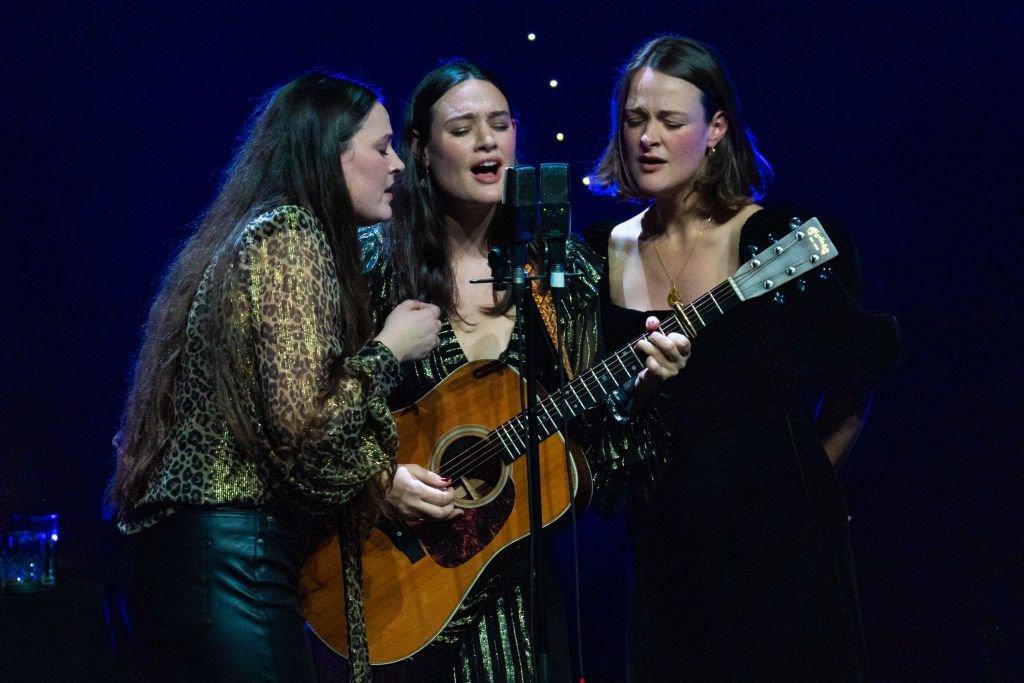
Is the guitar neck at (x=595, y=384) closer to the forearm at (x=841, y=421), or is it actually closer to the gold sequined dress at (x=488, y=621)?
the gold sequined dress at (x=488, y=621)

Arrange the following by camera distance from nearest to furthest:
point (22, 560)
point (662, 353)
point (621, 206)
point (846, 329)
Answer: point (662, 353) → point (846, 329) → point (22, 560) → point (621, 206)

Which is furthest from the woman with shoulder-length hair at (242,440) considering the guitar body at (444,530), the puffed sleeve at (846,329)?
the puffed sleeve at (846,329)

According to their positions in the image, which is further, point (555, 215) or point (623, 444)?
point (623, 444)

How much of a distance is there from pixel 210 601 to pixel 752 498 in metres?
1.52

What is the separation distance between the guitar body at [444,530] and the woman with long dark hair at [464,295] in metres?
0.05

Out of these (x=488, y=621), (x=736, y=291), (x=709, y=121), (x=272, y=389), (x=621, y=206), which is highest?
(x=621, y=206)

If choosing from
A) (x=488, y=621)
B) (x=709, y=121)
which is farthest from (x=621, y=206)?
(x=488, y=621)

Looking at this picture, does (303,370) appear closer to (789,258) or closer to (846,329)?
(789,258)

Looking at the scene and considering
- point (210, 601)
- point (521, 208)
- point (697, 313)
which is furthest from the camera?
point (697, 313)

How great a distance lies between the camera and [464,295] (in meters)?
3.17

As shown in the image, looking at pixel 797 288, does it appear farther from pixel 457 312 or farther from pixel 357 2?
pixel 357 2

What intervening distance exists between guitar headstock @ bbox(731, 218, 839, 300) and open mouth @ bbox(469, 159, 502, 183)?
77 centimetres

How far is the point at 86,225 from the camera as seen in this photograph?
176 inches

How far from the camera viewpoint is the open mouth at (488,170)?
307 cm
